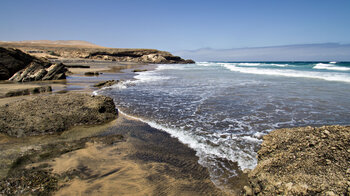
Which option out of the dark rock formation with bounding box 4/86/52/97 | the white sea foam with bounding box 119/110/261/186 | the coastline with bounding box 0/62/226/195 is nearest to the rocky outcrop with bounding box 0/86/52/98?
the dark rock formation with bounding box 4/86/52/97

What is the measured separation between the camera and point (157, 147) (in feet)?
14.0

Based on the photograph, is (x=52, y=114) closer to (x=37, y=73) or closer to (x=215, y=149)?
(x=215, y=149)

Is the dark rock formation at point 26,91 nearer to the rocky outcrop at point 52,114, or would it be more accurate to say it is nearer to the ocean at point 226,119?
the ocean at point 226,119

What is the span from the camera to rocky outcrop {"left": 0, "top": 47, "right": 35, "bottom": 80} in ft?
46.9

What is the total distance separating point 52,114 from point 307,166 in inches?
212

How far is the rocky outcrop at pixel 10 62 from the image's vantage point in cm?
1428

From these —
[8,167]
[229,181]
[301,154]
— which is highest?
[301,154]

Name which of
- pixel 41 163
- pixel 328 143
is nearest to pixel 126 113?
pixel 41 163

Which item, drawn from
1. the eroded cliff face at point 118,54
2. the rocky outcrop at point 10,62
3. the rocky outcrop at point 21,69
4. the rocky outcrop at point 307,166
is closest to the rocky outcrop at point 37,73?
the rocky outcrop at point 21,69

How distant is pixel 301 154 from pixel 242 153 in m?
1.39

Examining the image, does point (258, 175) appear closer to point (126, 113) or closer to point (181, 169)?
point (181, 169)

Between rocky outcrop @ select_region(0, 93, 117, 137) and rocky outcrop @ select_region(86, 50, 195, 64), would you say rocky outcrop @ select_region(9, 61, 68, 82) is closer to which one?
rocky outcrop @ select_region(0, 93, 117, 137)

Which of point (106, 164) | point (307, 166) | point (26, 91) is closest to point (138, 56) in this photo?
point (26, 91)

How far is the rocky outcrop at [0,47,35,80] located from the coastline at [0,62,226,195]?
13.4 metres
